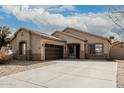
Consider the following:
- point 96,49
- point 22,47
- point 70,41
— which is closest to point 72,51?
point 70,41

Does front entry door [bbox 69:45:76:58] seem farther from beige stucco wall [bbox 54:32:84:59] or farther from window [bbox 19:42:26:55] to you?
window [bbox 19:42:26:55]

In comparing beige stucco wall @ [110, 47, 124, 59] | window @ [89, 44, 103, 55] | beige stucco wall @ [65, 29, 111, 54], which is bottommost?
beige stucco wall @ [110, 47, 124, 59]

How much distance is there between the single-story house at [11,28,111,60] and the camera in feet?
70.1

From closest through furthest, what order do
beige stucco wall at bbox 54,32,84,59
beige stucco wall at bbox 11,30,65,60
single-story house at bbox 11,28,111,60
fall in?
beige stucco wall at bbox 11,30,65,60
single-story house at bbox 11,28,111,60
beige stucco wall at bbox 54,32,84,59

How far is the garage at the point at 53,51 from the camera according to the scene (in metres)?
22.7

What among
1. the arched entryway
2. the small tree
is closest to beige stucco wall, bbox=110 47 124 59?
the arched entryway

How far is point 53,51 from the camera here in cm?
2444

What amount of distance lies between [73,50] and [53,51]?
11.5ft

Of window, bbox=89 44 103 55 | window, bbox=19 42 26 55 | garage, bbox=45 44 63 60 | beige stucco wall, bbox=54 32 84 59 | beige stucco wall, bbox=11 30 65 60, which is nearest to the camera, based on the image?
beige stucco wall, bbox=11 30 65 60

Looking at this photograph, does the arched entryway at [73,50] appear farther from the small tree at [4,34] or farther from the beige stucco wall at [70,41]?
the small tree at [4,34]

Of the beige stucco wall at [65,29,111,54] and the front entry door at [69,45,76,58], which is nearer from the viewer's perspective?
the beige stucco wall at [65,29,111,54]

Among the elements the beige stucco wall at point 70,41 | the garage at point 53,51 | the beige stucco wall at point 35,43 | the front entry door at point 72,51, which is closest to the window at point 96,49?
the beige stucco wall at point 70,41

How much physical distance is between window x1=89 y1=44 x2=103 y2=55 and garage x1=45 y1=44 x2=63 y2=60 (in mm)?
4606
